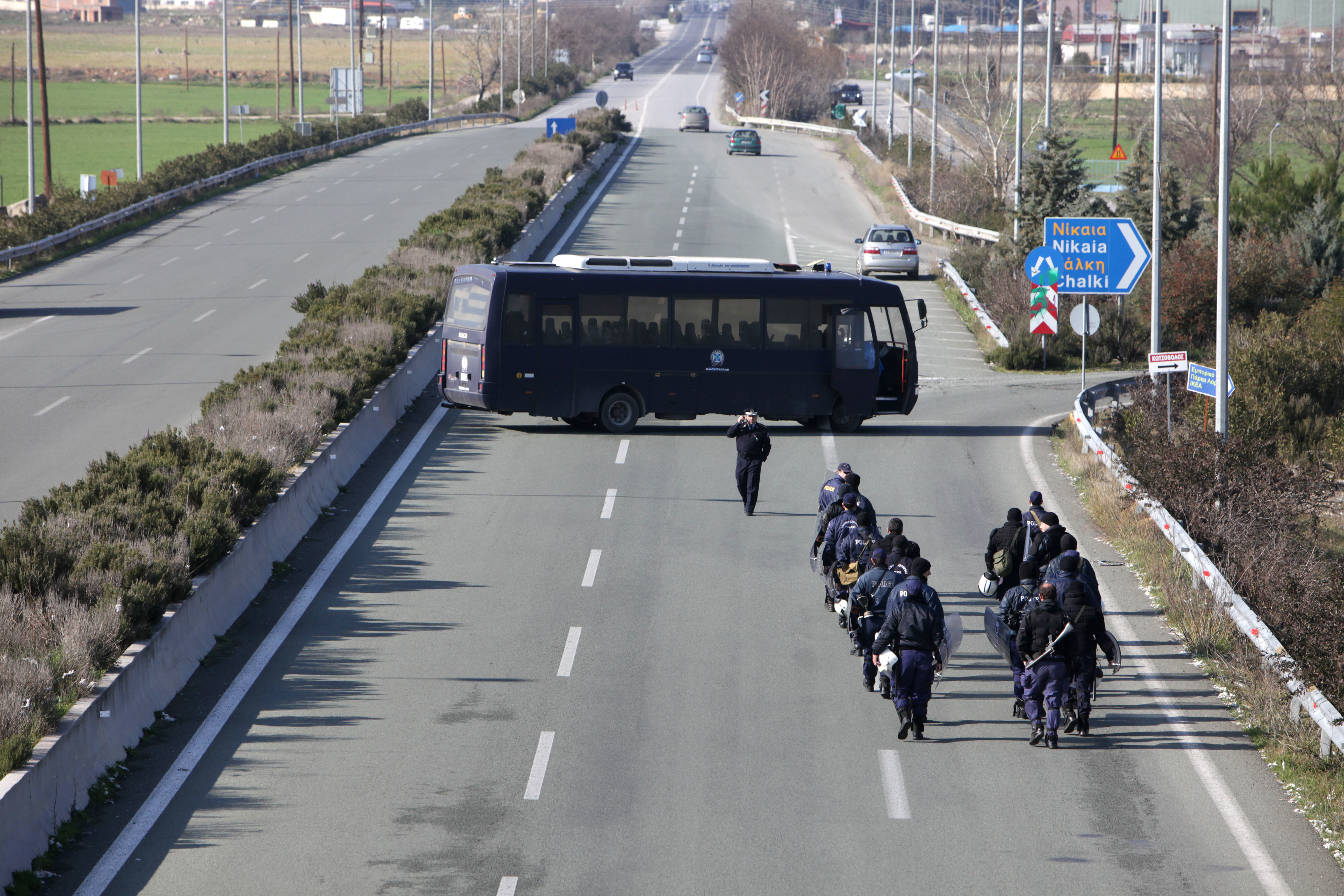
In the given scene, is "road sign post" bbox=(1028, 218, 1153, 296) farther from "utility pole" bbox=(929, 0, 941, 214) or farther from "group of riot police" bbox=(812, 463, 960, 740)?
"utility pole" bbox=(929, 0, 941, 214)

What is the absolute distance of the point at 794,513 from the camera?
2047 cm

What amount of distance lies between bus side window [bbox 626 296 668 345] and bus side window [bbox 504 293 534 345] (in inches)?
69.2

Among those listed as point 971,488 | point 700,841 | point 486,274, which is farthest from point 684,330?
point 700,841

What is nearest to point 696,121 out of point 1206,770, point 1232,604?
point 1232,604

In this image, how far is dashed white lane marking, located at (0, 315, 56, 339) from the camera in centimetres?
3322

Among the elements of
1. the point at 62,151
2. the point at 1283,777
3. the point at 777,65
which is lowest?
the point at 1283,777

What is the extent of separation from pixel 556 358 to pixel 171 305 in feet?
52.9

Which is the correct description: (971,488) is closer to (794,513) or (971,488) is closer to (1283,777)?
(794,513)

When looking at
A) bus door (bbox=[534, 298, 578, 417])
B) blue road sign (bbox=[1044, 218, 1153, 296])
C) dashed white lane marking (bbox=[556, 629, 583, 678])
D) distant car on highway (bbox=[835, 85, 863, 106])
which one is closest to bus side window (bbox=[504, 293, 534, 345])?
bus door (bbox=[534, 298, 578, 417])

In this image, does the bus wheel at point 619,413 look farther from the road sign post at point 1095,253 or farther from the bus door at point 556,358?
the road sign post at point 1095,253

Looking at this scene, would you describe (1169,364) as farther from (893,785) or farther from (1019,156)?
(1019,156)

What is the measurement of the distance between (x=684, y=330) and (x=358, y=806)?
52.1 ft

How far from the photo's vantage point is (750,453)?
1978cm

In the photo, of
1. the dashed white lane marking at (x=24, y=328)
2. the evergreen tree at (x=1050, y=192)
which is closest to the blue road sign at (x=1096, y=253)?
the evergreen tree at (x=1050, y=192)
